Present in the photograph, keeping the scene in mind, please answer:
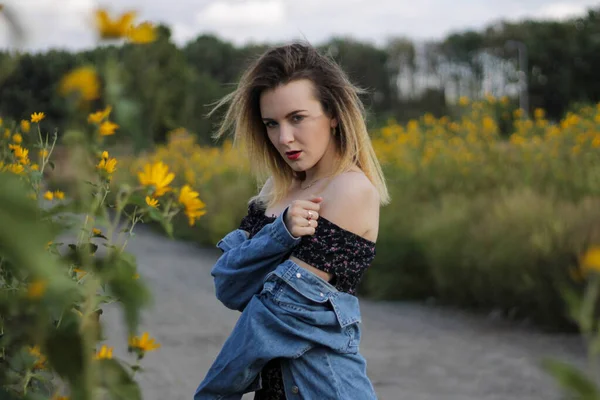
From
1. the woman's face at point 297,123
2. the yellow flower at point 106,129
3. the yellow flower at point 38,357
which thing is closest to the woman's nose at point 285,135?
the woman's face at point 297,123

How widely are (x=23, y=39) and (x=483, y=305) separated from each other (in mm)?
5763

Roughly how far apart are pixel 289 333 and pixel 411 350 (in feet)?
11.1

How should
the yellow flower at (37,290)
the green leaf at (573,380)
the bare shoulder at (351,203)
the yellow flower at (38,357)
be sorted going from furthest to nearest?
1. the bare shoulder at (351,203)
2. the yellow flower at (38,357)
3. the yellow flower at (37,290)
4. the green leaf at (573,380)

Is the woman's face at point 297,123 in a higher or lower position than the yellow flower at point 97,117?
lower

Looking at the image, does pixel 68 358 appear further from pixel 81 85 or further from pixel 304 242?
pixel 304 242

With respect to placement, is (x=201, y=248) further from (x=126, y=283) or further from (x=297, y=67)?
(x=126, y=283)

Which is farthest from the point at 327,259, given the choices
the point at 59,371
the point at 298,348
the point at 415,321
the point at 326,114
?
the point at 415,321

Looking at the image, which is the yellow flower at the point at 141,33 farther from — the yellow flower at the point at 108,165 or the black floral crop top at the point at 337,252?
the black floral crop top at the point at 337,252

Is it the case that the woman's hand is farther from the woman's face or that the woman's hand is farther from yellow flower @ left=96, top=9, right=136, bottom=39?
yellow flower @ left=96, top=9, right=136, bottom=39

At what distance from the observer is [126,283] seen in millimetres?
974

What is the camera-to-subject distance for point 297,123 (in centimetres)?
222

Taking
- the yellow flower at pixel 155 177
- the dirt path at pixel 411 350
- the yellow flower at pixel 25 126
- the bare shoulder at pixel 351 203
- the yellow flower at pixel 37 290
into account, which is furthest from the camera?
the dirt path at pixel 411 350

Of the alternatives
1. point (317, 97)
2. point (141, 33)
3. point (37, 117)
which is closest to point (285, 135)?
point (317, 97)

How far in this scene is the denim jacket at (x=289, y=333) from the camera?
2.05 metres
